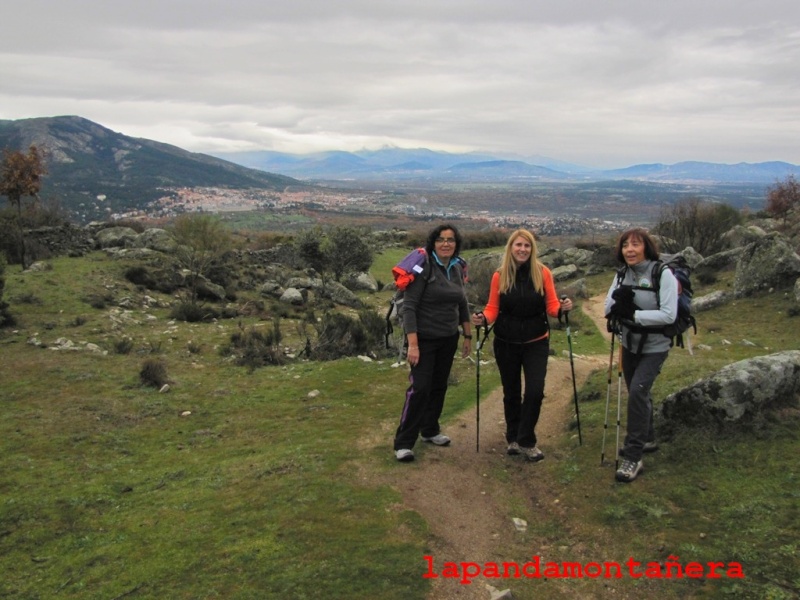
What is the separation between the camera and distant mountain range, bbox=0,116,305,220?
369 feet

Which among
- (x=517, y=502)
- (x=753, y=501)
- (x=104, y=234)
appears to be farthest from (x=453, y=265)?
(x=104, y=234)

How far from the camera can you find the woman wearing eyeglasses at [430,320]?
5.77m

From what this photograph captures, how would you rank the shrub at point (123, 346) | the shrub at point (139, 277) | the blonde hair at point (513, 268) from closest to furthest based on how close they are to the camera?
the blonde hair at point (513, 268)
the shrub at point (123, 346)
the shrub at point (139, 277)

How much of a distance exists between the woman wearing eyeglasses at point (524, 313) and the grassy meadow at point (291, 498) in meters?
1.13

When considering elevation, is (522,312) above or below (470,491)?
above

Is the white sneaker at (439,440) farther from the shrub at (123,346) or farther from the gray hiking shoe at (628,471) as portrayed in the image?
the shrub at (123,346)

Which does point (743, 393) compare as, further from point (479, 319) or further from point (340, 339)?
point (340, 339)

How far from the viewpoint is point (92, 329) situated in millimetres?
14547

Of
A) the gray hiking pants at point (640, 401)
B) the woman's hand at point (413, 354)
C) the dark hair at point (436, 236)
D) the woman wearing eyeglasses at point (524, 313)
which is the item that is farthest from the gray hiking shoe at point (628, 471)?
the dark hair at point (436, 236)

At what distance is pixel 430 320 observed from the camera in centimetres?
585

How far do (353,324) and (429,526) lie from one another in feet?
28.6

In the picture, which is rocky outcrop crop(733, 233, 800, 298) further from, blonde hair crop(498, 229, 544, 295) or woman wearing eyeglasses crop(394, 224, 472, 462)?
woman wearing eyeglasses crop(394, 224, 472, 462)

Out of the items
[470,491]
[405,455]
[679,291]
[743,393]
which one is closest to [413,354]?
[405,455]

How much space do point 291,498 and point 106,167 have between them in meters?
173
